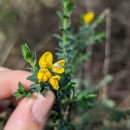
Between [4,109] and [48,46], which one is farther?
[48,46]

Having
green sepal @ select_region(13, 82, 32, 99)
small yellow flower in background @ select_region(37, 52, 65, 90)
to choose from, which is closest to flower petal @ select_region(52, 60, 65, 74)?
small yellow flower in background @ select_region(37, 52, 65, 90)

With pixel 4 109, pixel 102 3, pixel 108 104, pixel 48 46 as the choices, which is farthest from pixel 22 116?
pixel 102 3

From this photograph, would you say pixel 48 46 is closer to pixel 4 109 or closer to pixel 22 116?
pixel 4 109

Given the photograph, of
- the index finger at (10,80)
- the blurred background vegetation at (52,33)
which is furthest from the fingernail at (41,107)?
the blurred background vegetation at (52,33)

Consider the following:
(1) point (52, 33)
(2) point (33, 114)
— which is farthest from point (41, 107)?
(1) point (52, 33)

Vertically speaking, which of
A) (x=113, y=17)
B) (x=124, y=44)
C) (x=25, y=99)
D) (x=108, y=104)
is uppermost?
(x=113, y=17)

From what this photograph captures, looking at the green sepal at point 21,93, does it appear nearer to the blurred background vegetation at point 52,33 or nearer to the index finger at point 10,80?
the index finger at point 10,80
